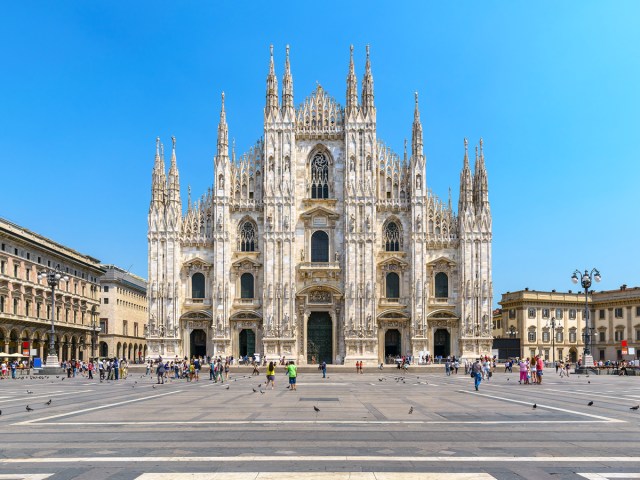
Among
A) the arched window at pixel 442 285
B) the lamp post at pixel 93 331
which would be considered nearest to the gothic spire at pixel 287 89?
the arched window at pixel 442 285

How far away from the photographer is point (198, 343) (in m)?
69.1

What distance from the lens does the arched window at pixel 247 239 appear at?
69062mm

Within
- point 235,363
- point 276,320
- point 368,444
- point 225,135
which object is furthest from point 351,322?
point 368,444

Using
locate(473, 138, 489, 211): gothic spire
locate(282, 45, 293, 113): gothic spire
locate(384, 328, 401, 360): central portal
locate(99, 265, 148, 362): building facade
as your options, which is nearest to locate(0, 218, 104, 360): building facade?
locate(99, 265, 148, 362): building facade

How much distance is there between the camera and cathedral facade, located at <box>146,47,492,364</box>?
67250mm

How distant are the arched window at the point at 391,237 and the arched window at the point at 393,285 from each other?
2347 mm

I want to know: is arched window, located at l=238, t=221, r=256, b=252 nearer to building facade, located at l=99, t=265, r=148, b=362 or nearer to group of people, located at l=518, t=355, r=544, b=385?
group of people, located at l=518, t=355, r=544, b=385

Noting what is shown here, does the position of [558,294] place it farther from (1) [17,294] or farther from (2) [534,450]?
(2) [534,450]

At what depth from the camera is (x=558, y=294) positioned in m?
101

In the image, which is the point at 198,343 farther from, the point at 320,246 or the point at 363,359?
the point at 363,359

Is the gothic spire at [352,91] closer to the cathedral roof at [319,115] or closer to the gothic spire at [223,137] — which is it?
the cathedral roof at [319,115]

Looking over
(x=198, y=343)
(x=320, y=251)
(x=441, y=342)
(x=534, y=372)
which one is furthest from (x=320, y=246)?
(x=534, y=372)

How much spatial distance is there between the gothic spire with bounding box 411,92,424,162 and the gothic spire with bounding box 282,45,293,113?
444 inches

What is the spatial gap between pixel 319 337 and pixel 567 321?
150 ft
